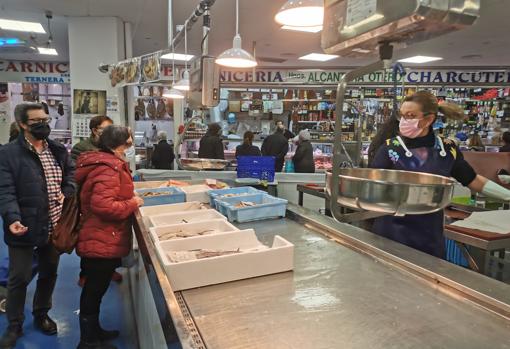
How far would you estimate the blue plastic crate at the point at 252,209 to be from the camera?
2212mm

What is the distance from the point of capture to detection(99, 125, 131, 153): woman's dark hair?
2.30 meters

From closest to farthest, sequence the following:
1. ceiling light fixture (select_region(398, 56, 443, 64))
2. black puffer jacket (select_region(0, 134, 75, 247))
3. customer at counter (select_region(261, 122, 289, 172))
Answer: black puffer jacket (select_region(0, 134, 75, 247)) → customer at counter (select_region(261, 122, 289, 172)) → ceiling light fixture (select_region(398, 56, 443, 64))

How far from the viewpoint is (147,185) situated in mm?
3207

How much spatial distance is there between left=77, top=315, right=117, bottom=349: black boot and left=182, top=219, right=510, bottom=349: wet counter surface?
144 cm

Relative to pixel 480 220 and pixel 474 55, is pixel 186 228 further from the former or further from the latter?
pixel 474 55

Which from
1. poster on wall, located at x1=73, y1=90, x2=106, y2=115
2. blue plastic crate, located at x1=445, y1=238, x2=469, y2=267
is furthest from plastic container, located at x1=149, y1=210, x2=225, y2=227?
poster on wall, located at x1=73, y1=90, x2=106, y2=115

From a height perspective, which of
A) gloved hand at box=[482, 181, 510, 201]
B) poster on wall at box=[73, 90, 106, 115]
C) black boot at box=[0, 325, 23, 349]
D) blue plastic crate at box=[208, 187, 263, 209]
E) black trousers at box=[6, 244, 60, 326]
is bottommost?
black boot at box=[0, 325, 23, 349]

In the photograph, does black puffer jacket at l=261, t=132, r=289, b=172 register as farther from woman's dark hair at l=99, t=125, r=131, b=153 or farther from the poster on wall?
woman's dark hair at l=99, t=125, r=131, b=153

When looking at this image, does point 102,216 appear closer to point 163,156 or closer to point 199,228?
point 199,228

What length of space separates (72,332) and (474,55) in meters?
8.71

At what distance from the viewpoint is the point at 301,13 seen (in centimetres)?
208

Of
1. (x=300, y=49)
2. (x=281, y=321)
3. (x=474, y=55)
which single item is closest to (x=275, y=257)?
(x=281, y=321)

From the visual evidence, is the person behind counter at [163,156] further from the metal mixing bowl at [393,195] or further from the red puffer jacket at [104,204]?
the metal mixing bowl at [393,195]

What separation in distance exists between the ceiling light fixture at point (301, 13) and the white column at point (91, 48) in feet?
13.8
